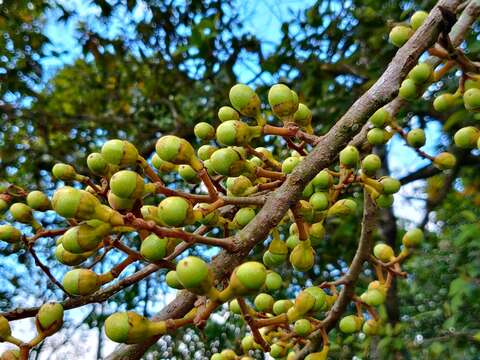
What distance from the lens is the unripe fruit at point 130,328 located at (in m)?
0.73

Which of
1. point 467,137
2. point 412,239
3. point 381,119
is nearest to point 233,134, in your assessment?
point 381,119

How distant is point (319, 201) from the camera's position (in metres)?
1.05

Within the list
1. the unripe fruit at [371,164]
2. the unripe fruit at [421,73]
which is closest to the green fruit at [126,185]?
the unripe fruit at [371,164]

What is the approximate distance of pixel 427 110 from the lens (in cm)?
325

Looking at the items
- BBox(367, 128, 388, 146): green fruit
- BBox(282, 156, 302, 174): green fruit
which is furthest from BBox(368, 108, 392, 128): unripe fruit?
BBox(282, 156, 302, 174): green fruit

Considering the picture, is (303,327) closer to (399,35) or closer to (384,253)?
(384,253)

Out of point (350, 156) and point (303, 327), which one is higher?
point (350, 156)

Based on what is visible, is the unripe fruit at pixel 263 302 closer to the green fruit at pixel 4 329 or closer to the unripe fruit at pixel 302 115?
the unripe fruit at pixel 302 115

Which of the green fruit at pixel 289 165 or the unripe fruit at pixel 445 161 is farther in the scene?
the unripe fruit at pixel 445 161

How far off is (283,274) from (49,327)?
2.70 metres

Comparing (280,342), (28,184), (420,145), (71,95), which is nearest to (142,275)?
(280,342)

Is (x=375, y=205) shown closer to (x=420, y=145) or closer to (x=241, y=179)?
(x=420, y=145)

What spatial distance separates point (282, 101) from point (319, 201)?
0.20 meters

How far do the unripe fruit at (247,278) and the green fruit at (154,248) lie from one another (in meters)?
0.12
